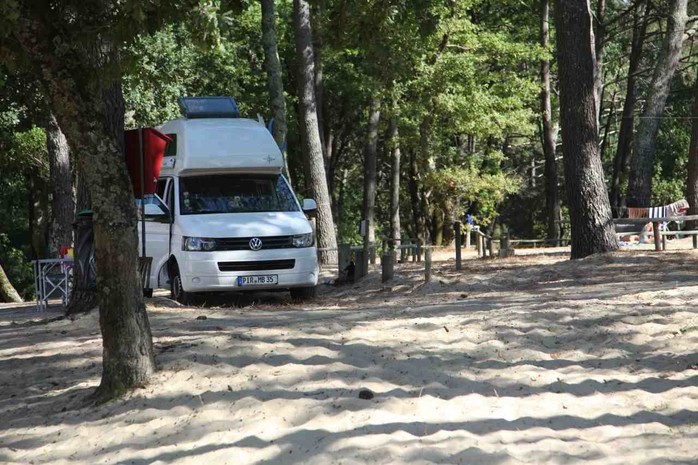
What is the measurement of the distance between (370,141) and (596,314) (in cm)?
2363

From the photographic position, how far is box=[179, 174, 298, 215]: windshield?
49.5 ft

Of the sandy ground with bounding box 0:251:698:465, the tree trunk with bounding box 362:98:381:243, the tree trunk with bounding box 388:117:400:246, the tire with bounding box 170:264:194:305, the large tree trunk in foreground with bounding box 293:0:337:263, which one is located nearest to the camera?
the sandy ground with bounding box 0:251:698:465

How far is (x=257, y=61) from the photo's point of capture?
128ft

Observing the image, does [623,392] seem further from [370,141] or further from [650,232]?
[370,141]

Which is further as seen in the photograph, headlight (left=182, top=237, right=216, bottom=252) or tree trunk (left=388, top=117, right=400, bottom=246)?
tree trunk (left=388, top=117, right=400, bottom=246)

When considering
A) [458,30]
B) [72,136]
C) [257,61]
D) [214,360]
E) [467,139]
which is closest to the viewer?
[72,136]

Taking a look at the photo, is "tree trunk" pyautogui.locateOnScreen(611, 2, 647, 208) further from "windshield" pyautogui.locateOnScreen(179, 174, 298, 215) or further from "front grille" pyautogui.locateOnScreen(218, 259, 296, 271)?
"front grille" pyautogui.locateOnScreen(218, 259, 296, 271)

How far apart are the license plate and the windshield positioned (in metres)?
1.22

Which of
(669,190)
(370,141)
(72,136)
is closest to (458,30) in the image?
(370,141)

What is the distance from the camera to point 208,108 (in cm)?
1659

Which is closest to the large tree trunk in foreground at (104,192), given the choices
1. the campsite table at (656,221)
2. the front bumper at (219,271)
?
the front bumper at (219,271)

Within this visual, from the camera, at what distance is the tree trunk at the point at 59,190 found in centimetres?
2494

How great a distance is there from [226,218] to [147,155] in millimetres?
4672

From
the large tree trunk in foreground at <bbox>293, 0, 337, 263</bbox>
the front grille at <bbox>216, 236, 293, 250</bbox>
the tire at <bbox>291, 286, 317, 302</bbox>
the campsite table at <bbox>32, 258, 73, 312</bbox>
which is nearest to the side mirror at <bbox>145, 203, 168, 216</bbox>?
the front grille at <bbox>216, 236, 293, 250</bbox>
